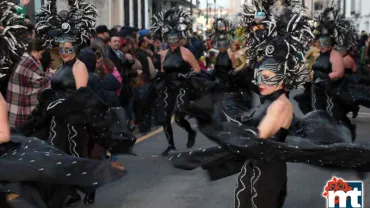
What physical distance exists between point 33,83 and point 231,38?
6198mm

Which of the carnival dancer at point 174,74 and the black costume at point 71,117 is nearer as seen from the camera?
the black costume at point 71,117

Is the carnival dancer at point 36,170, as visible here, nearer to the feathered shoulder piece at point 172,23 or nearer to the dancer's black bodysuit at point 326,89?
the dancer's black bodysuit at point 326,89

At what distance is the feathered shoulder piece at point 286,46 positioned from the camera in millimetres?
5684

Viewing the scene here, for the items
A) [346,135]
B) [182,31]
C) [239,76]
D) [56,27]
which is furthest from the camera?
[239,76]

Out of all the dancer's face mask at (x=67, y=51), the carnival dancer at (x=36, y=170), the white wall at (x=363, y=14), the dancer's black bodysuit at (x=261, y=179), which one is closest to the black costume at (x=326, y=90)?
the dancer's face mask at (x=67, y=51)

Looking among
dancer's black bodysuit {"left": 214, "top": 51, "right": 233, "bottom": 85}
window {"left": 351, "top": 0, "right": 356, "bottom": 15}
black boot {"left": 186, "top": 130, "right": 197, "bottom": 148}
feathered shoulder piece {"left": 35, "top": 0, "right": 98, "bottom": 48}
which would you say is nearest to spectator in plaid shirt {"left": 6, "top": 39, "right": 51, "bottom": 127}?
feathered shoulder piece {"left": 35, "top": 0, "right": 98, "bottom": 48}

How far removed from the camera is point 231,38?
1485cm

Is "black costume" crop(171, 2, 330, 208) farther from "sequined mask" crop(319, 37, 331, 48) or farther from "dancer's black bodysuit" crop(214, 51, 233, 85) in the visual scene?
"dancer's black bodysuit" crop(214, 51, 233, 85)

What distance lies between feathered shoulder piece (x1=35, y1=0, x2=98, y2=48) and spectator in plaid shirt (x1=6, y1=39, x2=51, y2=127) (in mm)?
406

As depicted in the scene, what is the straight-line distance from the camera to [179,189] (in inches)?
337

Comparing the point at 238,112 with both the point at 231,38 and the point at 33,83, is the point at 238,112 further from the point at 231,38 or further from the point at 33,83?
the point at 231,38

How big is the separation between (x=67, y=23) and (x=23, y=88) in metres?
1.94

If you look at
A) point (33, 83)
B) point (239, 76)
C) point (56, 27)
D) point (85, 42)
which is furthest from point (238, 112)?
point (239, 76)

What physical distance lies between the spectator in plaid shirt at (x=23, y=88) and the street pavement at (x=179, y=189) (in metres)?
1.53
